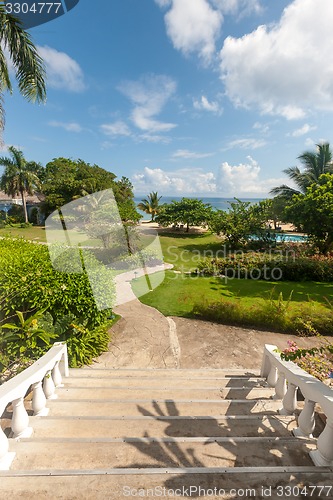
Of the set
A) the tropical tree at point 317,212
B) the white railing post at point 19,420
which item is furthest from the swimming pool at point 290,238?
the white railing post at point 19,420

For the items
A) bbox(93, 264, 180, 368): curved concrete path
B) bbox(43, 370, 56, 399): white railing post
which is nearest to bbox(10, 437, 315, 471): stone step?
bbox(43, 370, 56, 399): white railing post

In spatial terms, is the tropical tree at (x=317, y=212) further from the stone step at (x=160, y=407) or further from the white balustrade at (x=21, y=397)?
the white balustrade at (x=21, y=397)

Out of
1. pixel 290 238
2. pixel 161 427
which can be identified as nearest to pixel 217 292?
pixel 161 427

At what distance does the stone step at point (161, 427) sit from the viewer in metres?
2.61

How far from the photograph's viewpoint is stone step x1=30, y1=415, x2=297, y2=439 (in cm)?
261

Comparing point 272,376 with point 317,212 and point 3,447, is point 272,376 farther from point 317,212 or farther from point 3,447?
point 317,212

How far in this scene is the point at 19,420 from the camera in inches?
95.6

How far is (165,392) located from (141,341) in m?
2.99

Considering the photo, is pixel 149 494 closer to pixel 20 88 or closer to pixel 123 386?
pixel 123 386

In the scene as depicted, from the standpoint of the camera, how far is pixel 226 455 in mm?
2270

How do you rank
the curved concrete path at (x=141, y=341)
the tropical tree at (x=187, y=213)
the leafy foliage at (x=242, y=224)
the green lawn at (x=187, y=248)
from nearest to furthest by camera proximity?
1. the curved concrete path at (x=141, y=341)
2. the green lawn at (x=187, y=248)
3. the leafy foliage at (x=242, y=224)
4. the tropical tree at (x=187, y=213)

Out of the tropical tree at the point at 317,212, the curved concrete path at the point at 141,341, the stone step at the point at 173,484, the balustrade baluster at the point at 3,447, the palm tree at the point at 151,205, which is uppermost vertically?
the palm tree at the point at 151,205

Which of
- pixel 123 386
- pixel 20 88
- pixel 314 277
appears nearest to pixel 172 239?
pixel 314 277

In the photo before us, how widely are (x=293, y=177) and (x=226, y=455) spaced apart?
86.8ft
